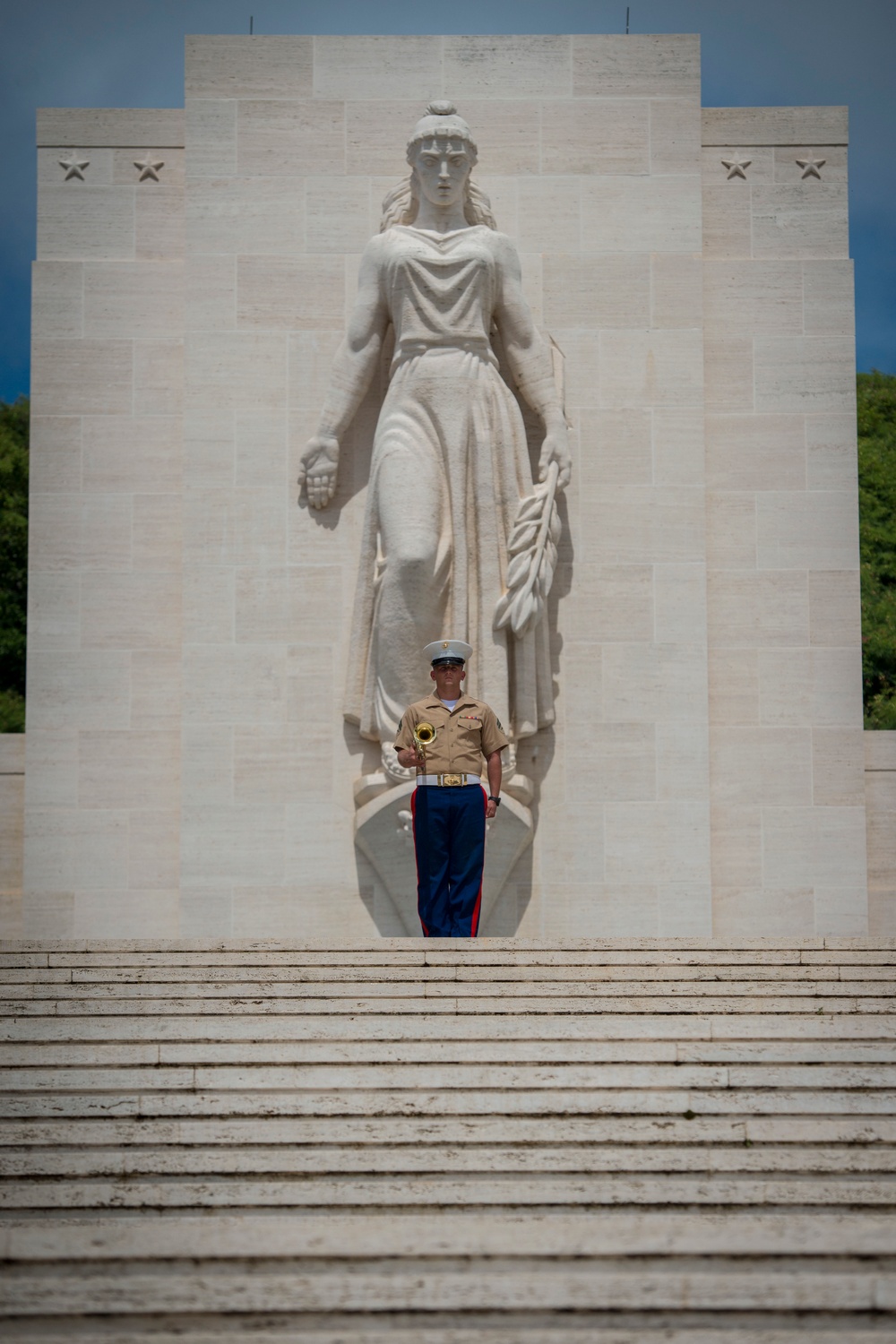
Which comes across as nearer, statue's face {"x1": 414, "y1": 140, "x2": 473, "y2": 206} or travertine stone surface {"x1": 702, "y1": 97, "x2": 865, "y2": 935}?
statue's face {"x1": 414, "y1": 140, "x2": 473, "y2": 206}

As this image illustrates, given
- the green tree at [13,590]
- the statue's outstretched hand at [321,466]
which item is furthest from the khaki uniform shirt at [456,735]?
the green tree at [13,590]

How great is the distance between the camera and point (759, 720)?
14883mm

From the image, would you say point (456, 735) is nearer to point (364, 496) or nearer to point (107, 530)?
point (364, 496)

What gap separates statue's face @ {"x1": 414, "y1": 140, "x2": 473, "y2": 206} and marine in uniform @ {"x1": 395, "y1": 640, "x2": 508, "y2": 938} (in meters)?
4.69

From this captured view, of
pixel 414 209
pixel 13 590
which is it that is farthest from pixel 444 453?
pixel 13 590

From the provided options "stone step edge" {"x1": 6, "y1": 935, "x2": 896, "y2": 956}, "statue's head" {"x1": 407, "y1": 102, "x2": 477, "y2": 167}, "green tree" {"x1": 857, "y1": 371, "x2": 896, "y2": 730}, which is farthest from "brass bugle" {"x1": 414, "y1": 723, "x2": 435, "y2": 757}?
"green tree" {"x1": 857, "y1": 371, "x2": 896, "y2": 730}

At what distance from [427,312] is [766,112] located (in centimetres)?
350

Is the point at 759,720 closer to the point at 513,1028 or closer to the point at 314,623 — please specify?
the point at 314,623

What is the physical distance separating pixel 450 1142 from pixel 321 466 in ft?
25.1

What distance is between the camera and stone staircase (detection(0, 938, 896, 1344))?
22.1ft

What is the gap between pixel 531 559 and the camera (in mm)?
14188

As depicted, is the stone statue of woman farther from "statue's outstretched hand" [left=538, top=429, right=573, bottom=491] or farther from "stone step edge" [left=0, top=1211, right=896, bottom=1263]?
"stone step edge" [left=0, top=1211, right=896, bottom=1263]

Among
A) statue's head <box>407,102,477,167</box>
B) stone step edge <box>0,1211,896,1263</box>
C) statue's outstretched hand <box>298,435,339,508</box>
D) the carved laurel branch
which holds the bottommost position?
stone step edge <box>0,1211,896,1263</box>

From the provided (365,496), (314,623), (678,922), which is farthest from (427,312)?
(678,922)
